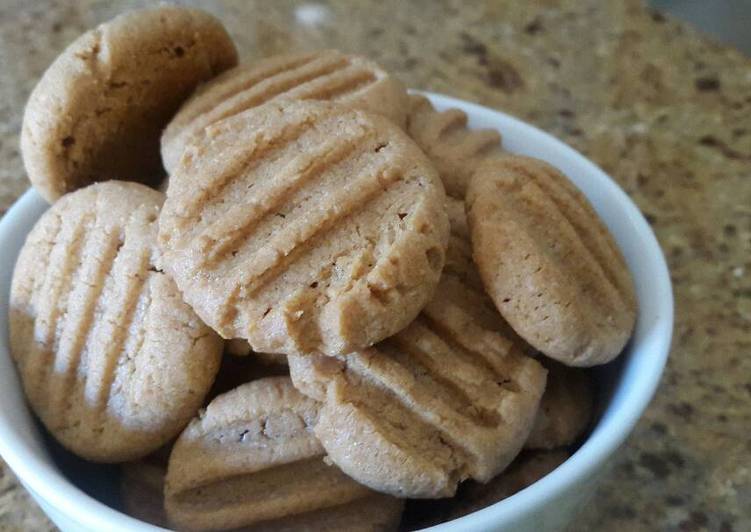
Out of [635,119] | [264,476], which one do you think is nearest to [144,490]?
[264,476]

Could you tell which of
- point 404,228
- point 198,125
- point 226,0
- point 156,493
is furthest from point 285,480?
point 226,0

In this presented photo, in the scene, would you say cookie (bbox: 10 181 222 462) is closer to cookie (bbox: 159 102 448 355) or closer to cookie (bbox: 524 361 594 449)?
cookie (bbox: 159 102 448 355)

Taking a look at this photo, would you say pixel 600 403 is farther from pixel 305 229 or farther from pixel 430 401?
pixel 305 229

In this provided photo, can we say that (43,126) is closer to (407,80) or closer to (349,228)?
(349,228)

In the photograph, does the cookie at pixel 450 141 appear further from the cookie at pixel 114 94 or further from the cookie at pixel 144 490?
the cookie at pixel 144 490

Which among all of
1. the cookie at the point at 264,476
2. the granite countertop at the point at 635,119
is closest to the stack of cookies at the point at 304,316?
the cookie at the point at 264,476

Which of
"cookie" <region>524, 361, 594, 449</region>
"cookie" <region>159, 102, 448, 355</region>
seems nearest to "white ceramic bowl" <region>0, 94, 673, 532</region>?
"cookie" <region>524, 361, 594, 449</region>
